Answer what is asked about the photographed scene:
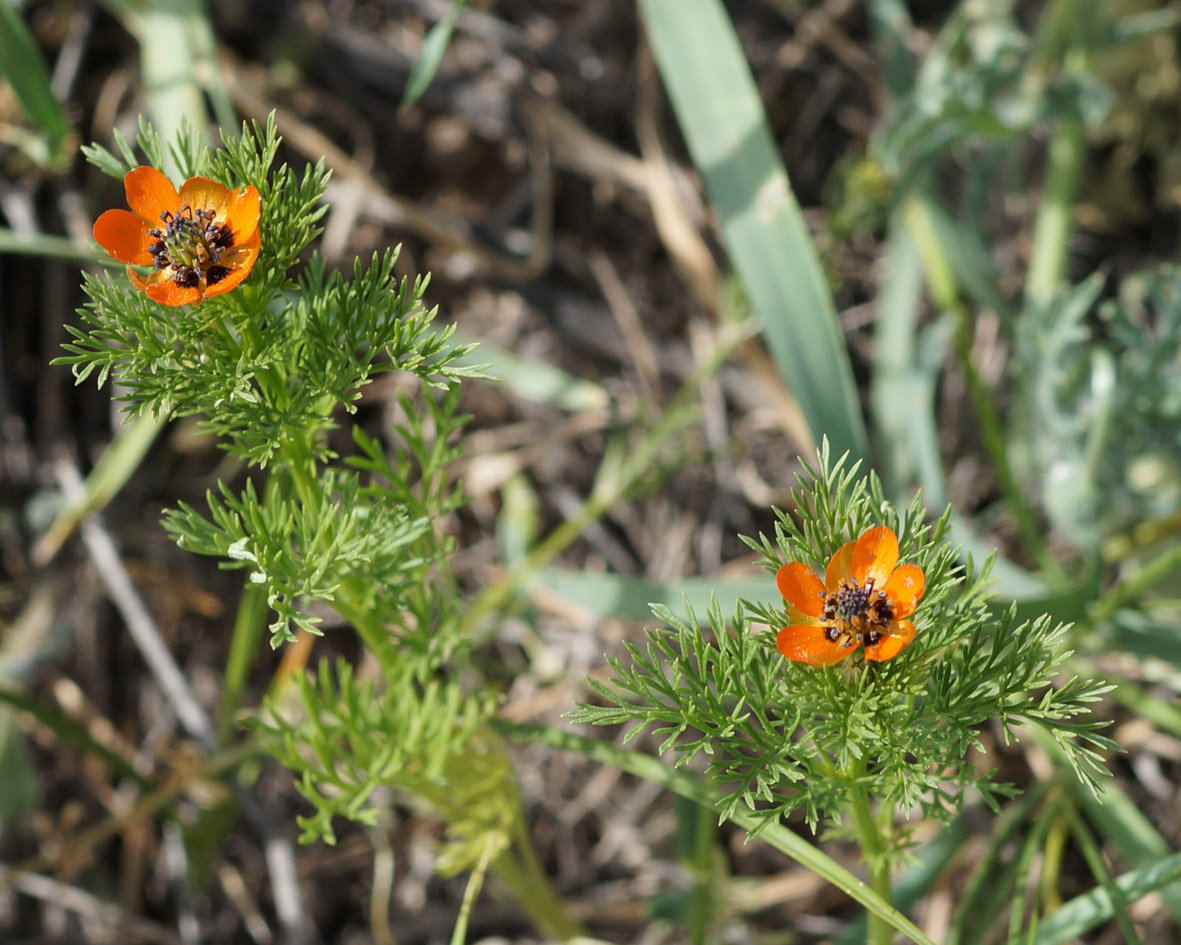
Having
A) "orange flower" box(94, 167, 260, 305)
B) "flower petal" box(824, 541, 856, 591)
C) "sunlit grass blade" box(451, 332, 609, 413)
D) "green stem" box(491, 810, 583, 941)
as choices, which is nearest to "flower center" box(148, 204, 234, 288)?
"orange flower" box(94, 167, 260, 305)

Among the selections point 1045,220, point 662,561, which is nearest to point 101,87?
point 662,561

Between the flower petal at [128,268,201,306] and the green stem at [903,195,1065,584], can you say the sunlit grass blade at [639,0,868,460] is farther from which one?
the flower petal at [128,268,201,306]

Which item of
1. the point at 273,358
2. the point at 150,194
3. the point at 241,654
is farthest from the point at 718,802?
the point at 241,654

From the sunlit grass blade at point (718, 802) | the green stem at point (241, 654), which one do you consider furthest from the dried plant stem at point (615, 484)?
the sunlit grass blade at point (718, 802)

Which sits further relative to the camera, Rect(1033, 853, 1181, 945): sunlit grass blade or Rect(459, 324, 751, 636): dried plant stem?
Rect(459, 324, 751, 636): dried plant stem

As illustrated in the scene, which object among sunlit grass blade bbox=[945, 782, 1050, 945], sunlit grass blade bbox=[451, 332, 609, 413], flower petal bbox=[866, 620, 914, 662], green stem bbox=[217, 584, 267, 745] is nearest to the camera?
flower petal bbox=[866, 620, 914, 662]

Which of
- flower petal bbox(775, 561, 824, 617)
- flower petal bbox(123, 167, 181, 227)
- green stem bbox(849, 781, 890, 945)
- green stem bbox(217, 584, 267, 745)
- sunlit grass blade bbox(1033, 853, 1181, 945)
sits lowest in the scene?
sunlit grass blade bbox(1033, 853, 1181, 945)
